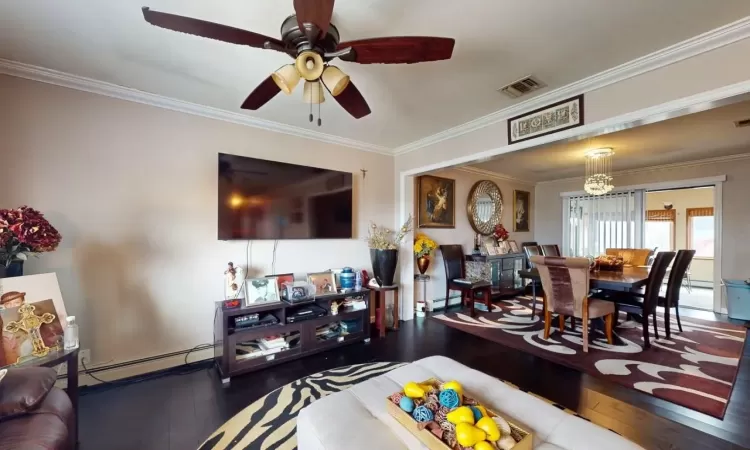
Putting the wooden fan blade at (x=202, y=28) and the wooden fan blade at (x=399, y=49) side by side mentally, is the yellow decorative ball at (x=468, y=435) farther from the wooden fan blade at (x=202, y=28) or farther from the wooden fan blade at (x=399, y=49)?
the wooden fan blade at (x=202, y=28)

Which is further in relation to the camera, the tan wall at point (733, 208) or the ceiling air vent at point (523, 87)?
the tan wall at point (733, 208)

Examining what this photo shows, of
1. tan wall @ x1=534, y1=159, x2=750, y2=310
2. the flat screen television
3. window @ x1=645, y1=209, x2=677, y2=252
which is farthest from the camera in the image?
window @ x1=645, y1=209, x2=677, y2=252

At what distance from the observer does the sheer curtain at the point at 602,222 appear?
532 cm

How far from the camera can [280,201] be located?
3.06 m

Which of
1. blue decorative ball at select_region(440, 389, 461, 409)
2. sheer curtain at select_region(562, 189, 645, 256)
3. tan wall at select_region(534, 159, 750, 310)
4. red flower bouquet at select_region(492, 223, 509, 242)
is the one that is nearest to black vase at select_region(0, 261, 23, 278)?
blue decorative ball at select_region(440, 389, 461, 409)

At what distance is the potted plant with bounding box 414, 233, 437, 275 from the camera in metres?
4.21

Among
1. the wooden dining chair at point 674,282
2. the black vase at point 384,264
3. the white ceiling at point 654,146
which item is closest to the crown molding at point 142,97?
the black vase at point 384,264

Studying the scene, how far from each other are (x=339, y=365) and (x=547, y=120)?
9.21 feet

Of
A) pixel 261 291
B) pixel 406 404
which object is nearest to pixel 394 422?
pixel 406 404

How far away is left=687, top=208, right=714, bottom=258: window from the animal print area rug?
4.56 meters

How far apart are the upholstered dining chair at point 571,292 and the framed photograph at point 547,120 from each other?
130cm

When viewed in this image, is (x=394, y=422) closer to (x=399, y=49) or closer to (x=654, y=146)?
(x=399, y=49)

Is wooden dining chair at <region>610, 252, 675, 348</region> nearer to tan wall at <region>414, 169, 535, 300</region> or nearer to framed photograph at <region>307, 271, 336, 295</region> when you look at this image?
tan wall at <region>414, 169, 535, 300</region>

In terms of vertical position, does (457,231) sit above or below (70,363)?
above
